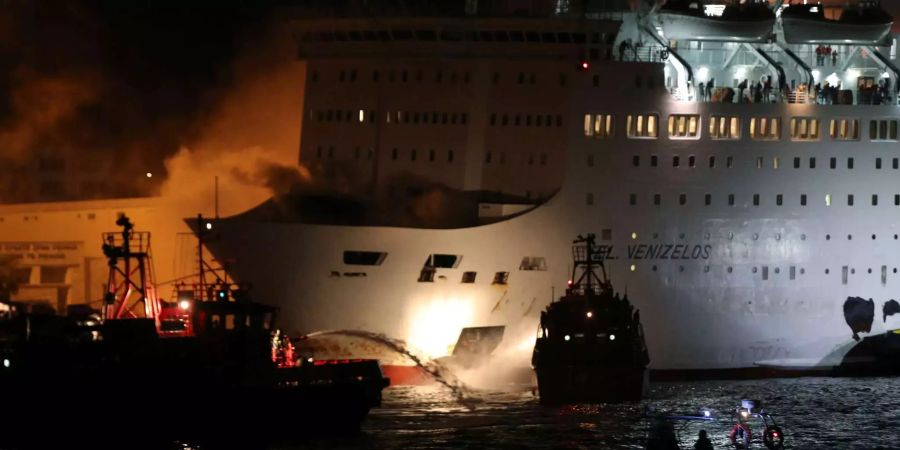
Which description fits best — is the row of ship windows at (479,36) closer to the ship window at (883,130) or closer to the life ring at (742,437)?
the ship window at (883,130)

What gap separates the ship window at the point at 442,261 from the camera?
3938 centimetres

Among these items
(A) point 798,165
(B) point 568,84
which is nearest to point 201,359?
(B) point 568,84

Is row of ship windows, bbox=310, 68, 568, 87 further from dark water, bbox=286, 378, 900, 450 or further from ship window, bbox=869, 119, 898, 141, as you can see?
dark water, bbox=286, 378, 900, 450

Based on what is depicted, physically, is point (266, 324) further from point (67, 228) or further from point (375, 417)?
point (67, 228)

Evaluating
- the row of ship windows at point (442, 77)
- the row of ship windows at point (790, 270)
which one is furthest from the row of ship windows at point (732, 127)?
the row of ship windows at point (790, 270)

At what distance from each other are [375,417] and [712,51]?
521 inches

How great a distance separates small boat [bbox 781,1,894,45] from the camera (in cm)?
4234

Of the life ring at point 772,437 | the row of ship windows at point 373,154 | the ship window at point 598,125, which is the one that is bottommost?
the life ring at point 772,437

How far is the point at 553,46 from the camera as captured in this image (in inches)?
1624

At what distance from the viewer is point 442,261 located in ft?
129

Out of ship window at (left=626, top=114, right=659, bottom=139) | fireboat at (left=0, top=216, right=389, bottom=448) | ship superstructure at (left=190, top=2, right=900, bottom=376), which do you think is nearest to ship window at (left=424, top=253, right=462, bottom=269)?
ship superstructure at (left=190, top=2, right=900, bottom=376)

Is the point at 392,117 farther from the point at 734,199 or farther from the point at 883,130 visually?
the point at 883,130

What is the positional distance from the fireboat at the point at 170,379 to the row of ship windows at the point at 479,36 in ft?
25.8

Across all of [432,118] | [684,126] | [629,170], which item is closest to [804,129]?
[684,126]
